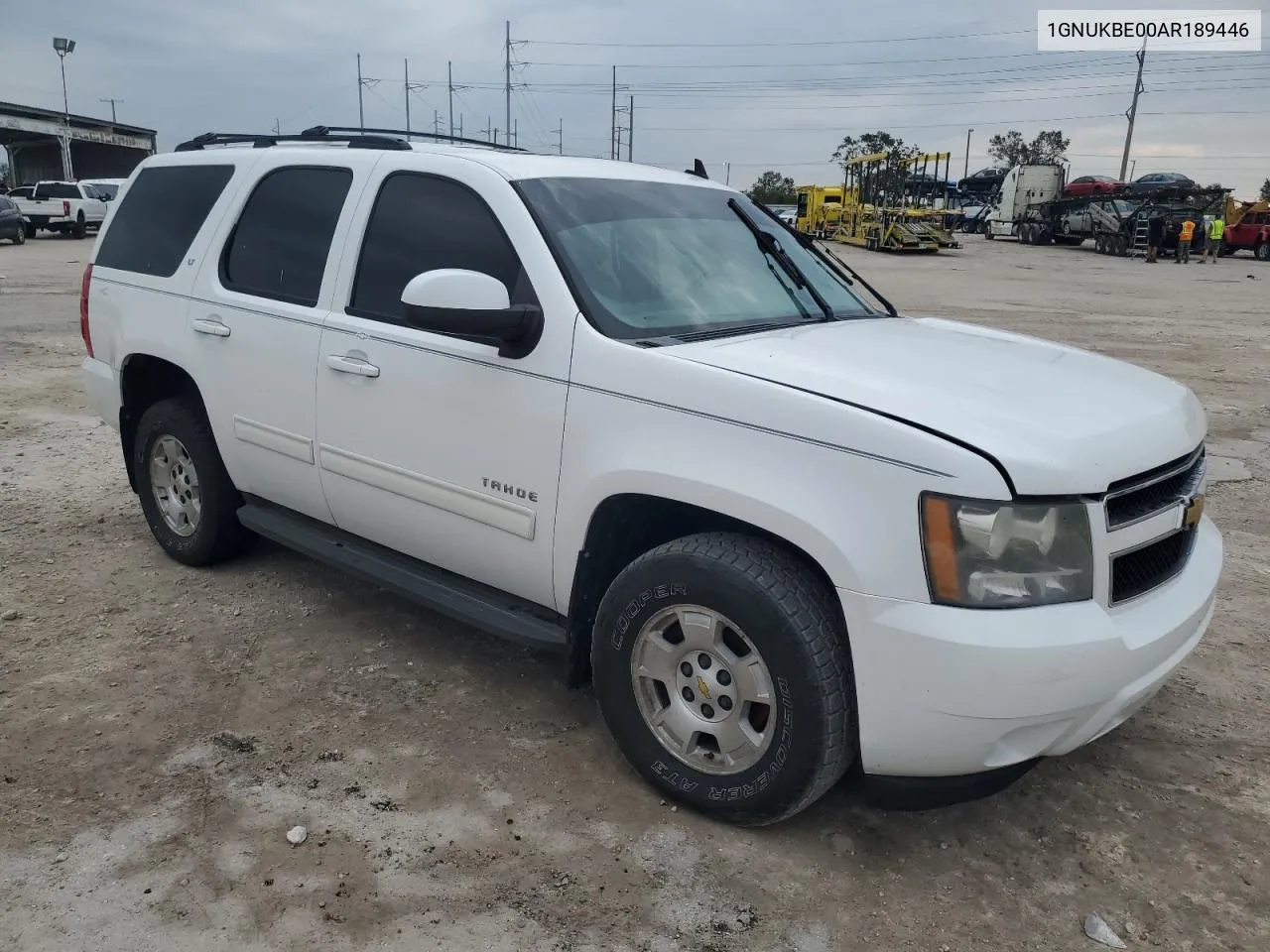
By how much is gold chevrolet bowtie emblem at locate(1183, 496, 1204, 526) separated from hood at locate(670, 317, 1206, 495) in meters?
0.17

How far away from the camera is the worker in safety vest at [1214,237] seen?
32.6 meters

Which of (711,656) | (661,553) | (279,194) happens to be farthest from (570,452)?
(279,194)

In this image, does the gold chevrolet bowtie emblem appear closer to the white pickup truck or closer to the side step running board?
the side step running board

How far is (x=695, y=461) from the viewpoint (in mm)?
2748

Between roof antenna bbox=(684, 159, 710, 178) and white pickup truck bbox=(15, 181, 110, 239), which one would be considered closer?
roof antenna bbox=(684, 159, 710, 178)

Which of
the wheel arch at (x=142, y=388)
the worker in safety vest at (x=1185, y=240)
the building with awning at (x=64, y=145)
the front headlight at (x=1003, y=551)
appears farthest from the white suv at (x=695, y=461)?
the building with awning at (x=64, y=145)

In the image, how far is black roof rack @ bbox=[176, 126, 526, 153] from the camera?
393 centimetres

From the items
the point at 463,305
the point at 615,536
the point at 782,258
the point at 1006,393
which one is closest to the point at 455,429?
the point at 463,305

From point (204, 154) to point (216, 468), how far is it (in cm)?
144

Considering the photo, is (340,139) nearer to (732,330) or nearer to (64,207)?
(732,330)

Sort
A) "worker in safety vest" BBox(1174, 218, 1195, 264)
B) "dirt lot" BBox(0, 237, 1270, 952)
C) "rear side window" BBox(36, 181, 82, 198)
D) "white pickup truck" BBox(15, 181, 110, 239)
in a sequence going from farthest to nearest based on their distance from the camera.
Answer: "rear side window" BBox(36, 181, 82, 198) → "worker in safety vest" BBox(1174, 218, 1195, 264) → "white pickup truck" BBox(15, 181, 110, 239) → "dirt lot" BBox(0, 237, 1270, 952)

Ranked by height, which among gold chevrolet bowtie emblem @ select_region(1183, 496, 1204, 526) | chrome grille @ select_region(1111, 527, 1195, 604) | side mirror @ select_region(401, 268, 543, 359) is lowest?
chrome grille @ select_region(1111, 527, 1195, 604)

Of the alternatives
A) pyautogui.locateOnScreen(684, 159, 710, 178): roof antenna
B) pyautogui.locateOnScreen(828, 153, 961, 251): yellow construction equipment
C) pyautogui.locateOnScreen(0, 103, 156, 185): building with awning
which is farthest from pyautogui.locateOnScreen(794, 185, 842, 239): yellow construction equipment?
pyautogui.locateOnScreen(684, 159, 710, 178): roof antenna

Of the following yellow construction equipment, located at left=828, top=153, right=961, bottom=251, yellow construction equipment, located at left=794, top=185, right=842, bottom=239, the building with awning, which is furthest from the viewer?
the building with awning
